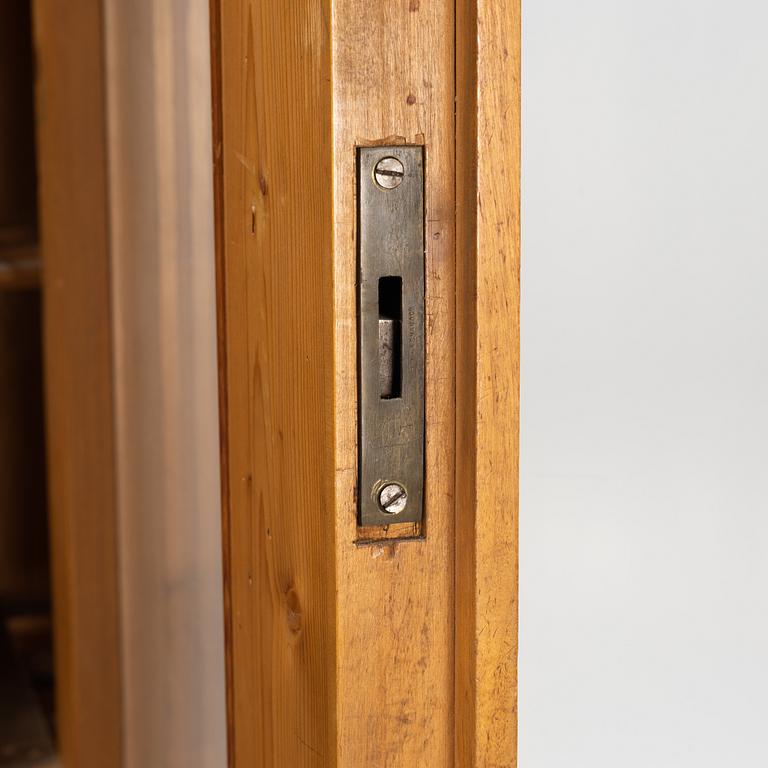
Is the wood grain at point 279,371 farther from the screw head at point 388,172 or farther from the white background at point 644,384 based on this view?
the white background at point 644,384

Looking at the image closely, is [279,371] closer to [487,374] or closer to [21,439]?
[487,374]

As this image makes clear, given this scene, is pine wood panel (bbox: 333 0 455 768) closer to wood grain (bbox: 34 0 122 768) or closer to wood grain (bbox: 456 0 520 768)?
wood grain (bbox: 456 0 520 768)

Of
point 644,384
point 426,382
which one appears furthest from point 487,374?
point 644,384

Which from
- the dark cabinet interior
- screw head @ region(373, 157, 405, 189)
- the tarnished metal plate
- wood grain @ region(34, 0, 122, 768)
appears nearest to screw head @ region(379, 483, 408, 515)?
the tarnished metal plate

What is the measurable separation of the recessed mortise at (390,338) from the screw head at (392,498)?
0.12ft

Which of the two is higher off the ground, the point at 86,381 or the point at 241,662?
the point at 86,381

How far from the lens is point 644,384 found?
1.89 feet

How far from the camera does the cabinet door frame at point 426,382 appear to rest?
39 centimetres

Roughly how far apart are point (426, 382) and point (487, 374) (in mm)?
25

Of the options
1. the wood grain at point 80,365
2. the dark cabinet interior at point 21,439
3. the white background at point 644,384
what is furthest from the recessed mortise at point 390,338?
the dark cabinet interior at point 21,439

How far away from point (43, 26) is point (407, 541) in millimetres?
675

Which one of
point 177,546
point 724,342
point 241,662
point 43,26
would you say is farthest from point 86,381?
point 724,342

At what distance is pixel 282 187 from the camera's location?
16.9 inches

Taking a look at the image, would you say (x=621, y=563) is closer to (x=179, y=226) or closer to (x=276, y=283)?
(x=276, y=283)
